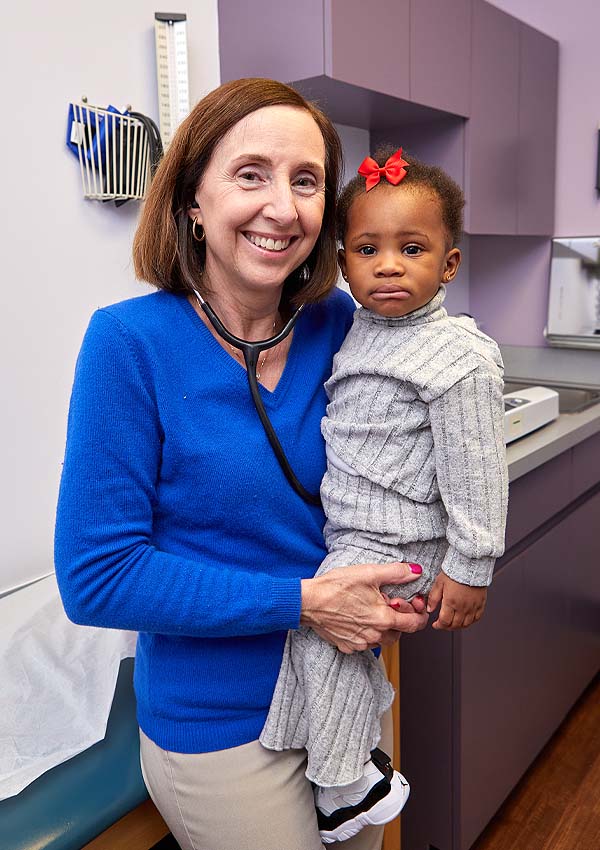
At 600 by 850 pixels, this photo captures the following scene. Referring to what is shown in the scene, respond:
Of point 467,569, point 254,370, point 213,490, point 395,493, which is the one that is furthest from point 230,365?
point 467,569

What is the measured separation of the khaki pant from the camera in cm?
100

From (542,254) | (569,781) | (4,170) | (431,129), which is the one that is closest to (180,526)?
(4,170)

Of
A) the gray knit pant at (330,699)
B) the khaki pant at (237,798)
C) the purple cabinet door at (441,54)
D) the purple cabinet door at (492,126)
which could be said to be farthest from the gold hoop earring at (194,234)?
the purple cabinet door at (492,126)

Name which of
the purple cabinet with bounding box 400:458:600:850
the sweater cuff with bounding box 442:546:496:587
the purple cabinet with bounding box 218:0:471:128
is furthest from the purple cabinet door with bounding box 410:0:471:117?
the sweater cuff with bounding box 442:546:496:587

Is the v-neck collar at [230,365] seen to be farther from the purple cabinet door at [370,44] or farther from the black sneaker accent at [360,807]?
the purple cabinet door at [370,44]

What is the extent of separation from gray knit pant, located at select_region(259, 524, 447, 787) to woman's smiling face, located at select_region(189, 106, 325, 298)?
1.31 ft

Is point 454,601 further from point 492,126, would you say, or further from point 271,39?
point 492,126

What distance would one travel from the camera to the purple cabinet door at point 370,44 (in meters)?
1.83

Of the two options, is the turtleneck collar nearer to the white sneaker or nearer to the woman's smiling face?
the woman's smiling face

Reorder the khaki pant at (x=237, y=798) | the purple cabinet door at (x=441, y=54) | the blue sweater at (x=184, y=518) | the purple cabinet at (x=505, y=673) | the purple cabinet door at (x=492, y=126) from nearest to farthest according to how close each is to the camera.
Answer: the blue sweater at (x=184, y=518) → the khaki pant at (x=237, y=798) → the purple cabinet at (x=505, y=673) → the purple cabinet door at (x=441, y=54) → the purple cabinet door at (x=492, y=126)

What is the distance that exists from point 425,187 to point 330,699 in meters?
0.73

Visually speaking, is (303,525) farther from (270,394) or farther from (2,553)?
(2,553)

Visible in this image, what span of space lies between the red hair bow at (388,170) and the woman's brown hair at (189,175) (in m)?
0.05

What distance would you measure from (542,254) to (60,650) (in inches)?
94.1
